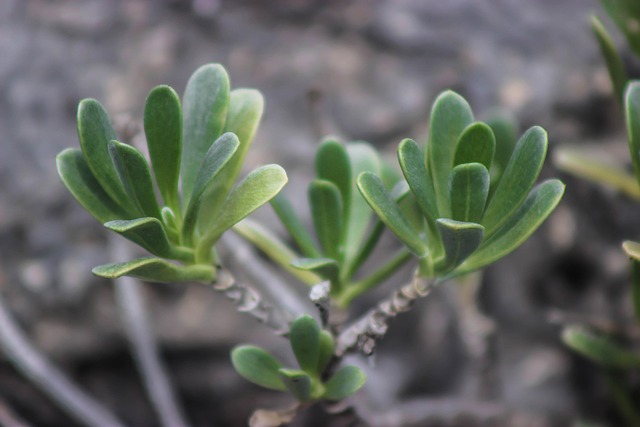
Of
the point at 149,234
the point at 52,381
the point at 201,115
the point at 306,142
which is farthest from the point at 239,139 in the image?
the point at 306,142

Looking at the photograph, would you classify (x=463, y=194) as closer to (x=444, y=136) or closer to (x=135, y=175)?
(x=444, y=136)

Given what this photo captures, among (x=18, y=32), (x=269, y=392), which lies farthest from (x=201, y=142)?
(x=18, y=32)

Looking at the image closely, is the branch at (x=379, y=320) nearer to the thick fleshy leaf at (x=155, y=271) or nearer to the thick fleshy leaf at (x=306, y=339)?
the thick fleshy leaf at (x=306, y=339)

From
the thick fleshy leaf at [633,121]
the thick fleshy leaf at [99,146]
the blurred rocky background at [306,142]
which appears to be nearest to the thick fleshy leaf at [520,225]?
the thick fleshy leaf at [633,121]

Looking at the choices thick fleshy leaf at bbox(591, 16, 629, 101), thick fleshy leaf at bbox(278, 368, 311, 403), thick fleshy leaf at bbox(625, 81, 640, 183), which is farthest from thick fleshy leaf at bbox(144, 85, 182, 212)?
thick fleshy leaf at bbox(591, 16, 629, 101)

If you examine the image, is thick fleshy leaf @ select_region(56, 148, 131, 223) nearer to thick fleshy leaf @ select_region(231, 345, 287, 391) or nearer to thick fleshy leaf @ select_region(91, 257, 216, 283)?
thick fleshy leaf @ select_region(91, 257, 216, 283)
